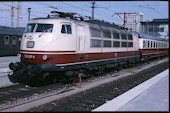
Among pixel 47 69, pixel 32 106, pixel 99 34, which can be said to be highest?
pixel 99 34

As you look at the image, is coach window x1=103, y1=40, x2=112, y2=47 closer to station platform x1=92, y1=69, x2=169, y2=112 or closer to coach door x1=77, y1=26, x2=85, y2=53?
coach door x1=77, y1=26, x2=85, y2=53

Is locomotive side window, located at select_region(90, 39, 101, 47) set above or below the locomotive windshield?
below

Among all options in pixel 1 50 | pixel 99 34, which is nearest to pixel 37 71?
pixel 99 34

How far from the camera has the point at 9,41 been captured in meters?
32.0

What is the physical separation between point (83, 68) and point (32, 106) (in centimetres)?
655

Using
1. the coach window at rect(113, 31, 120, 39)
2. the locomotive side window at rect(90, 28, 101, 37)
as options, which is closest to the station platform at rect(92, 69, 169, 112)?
the locomotive side window at rect(90, 28, 101, 37)

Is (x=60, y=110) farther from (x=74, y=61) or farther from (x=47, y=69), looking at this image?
(x=74, y=61)

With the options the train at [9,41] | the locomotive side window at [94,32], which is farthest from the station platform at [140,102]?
the train at [9,41]

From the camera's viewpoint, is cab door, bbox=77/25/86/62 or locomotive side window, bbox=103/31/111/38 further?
locomotive side window, bbox=103/31/111/38

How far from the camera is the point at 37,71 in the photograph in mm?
13867

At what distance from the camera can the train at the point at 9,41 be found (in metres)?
30.9

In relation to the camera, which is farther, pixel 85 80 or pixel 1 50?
pixel 1 50

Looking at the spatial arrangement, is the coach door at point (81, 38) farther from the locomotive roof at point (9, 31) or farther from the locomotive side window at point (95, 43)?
the locomotive roof at point (9, 31)

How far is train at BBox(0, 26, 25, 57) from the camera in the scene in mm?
30859
